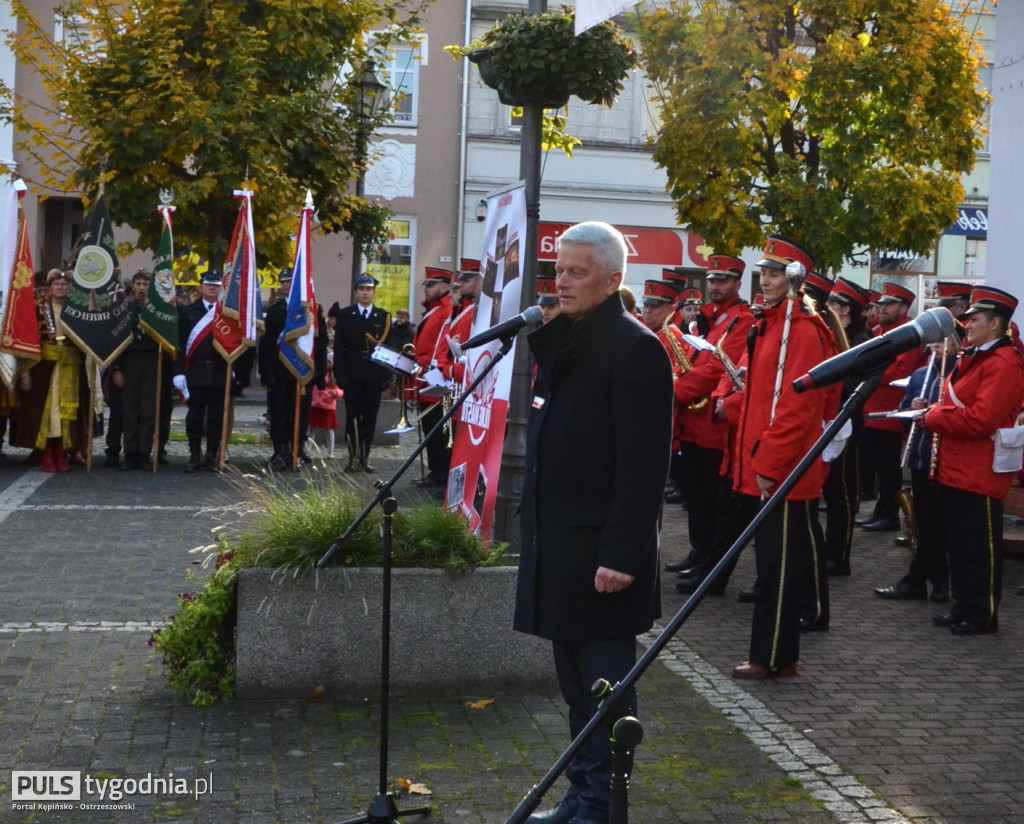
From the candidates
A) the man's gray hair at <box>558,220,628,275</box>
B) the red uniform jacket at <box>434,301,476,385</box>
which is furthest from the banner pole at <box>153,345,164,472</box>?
the man's gray hair at <box>558,220,628,275</box>

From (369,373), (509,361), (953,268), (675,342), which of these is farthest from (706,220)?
(953,268)

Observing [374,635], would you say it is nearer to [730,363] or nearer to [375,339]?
[730,363]

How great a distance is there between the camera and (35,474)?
14602mm

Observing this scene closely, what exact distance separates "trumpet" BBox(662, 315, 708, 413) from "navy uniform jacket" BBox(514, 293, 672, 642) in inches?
206

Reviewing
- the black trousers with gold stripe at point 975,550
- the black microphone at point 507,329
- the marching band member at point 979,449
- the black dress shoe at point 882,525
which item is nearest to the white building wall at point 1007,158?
the black dress shoe at point 882,525

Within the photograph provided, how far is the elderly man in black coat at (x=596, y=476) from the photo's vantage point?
4488 millimetres

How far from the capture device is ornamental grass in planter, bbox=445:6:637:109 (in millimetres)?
8344

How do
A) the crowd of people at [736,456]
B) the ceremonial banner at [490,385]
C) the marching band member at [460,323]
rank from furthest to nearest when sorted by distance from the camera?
1. the marching band member at [460,323]
2. the ceremonial banner at [490,385]
3. the crowd of people at [736,456]

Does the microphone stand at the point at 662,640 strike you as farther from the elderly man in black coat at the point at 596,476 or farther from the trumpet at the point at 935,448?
the trumpet at the point at 935,448

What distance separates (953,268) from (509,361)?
28.5 metres

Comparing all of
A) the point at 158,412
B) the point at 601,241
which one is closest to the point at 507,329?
the point at 601,241

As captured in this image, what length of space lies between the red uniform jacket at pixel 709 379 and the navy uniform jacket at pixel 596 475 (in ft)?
16.6

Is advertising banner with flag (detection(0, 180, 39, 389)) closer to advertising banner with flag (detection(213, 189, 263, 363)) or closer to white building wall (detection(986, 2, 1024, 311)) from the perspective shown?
advertising banner with flag (detection(213, 189, 263, 363))

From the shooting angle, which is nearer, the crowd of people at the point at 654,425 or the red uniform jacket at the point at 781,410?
the crowd of people at the point at 654,425
